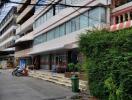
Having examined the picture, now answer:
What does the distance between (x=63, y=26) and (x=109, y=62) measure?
26.4 m

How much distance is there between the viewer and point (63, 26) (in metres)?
42.2

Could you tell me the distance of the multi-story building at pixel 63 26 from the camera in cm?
3122

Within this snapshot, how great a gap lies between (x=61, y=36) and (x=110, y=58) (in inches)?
1058

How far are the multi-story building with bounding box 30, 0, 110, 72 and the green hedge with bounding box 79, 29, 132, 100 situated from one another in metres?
3.18

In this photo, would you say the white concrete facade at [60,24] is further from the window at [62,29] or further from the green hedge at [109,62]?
the green hedge at [109,62]

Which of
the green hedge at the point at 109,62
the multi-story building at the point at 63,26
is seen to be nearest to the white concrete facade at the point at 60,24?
the multi-story building at the point at 63,26

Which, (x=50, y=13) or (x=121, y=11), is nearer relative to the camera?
(x=121, y=11)

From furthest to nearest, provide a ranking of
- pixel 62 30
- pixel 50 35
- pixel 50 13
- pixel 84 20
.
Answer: pixel 50 35, pixel 50 13, pixel 62 30, pixel 84 20

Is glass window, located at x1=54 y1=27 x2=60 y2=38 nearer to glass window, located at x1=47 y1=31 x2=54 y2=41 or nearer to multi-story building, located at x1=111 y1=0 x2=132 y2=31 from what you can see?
glass window, located at x1=47 y1=31 x2=54 y2=41

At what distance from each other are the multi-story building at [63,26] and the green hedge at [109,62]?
125 inches

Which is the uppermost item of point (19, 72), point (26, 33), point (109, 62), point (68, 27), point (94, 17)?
point (26, 33)

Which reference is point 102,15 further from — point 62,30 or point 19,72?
point 19,72

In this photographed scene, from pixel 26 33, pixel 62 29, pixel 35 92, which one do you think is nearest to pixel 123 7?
pixel 35 92

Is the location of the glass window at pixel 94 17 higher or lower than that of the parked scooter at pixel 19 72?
higher
